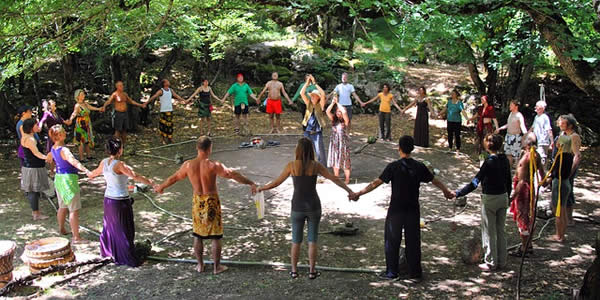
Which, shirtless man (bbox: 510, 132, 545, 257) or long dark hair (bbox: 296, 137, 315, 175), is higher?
long dark hair (bbox: 296, 137, 315, 175)

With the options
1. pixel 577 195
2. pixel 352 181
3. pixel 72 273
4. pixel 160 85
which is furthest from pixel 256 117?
pixel 72 273

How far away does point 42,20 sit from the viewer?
730 cm

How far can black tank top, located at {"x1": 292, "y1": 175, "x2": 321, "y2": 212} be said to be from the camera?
6137mm

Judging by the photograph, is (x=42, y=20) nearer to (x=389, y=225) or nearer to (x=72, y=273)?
(x=72, y=273)

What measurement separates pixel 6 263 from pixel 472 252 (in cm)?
551

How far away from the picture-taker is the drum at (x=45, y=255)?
6430 mm

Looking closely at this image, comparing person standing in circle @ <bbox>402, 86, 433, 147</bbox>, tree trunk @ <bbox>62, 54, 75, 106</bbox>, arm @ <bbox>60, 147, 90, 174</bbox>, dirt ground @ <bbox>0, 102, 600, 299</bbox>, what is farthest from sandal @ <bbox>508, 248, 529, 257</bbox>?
tree trunk @ <bbox>62, 54, 75, 106</bbox>

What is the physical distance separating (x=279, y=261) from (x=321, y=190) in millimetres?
3420

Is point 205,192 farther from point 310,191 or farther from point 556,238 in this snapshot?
point 556,238

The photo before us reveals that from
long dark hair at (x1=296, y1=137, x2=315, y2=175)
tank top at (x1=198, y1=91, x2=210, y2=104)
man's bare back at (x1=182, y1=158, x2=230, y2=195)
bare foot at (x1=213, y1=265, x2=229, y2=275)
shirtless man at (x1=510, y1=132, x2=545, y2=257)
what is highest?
tank top at (x1=198, y1=91, x2=210, y2=104)

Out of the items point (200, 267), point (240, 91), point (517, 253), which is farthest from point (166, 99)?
point (517, 253)

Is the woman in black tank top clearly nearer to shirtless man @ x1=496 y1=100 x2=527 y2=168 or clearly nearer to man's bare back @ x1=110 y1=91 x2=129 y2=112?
shirtless man @ x1=496 y1=100 x2=527 y2=168

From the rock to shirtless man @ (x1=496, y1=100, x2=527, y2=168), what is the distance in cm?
491

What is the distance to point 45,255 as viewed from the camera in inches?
253
